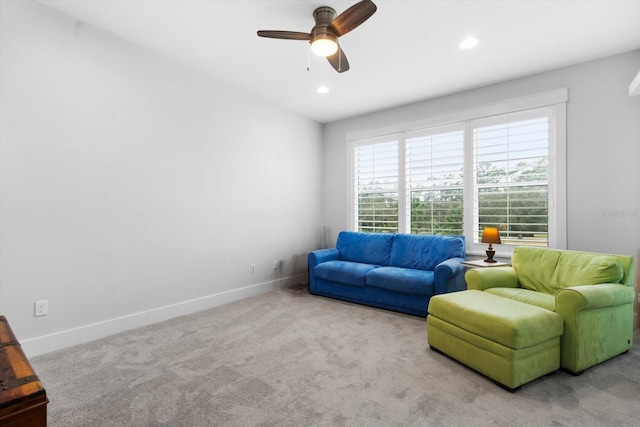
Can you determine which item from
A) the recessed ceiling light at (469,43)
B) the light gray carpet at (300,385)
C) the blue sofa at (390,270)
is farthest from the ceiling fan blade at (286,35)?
the blue sofa at (390,270)

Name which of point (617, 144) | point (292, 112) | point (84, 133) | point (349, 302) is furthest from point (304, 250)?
point (617, 144)

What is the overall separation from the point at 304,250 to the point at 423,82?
3.05 meters

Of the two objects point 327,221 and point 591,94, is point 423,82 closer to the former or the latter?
point 591,94

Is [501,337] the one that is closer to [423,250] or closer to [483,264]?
[483,264]

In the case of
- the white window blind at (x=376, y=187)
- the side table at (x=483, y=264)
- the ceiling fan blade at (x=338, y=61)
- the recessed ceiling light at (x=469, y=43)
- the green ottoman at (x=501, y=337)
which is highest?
the recessed ceiling light at (x=469, y=43)

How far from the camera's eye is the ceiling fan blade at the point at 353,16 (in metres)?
2.08

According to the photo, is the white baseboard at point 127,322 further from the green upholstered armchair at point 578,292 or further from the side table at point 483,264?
the green upholstered armchair at point 578,292

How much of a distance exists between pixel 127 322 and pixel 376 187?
3755 millimetres

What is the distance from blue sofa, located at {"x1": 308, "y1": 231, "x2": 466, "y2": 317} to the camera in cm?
356

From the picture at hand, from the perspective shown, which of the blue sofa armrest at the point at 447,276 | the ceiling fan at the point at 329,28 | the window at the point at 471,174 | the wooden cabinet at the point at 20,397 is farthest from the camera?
the window at the point at 471,174

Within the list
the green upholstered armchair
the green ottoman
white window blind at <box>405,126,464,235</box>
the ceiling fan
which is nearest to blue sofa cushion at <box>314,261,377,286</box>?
white window blind at <box>405,126,464,235</box>

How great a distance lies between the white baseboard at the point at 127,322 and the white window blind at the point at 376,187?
1.92 metres

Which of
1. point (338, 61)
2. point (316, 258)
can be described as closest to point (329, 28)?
point (338, 61)

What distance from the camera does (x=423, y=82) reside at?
402 cm
